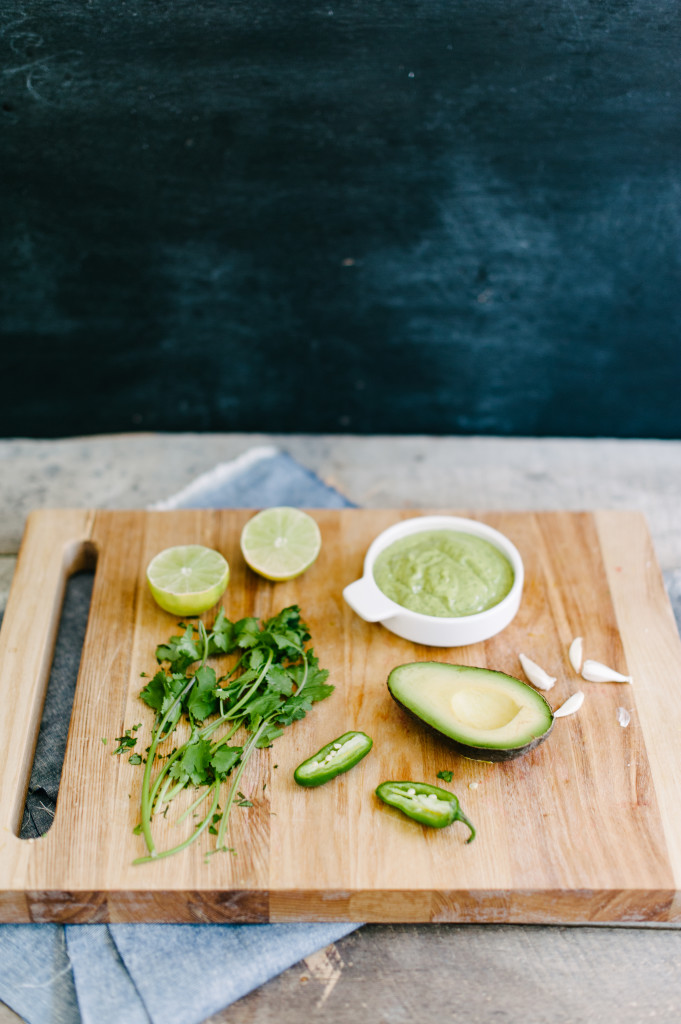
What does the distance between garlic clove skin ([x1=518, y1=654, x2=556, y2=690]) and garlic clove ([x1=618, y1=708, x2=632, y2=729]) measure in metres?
0.12

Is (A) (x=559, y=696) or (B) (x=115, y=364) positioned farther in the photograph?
(B) (x=115, y=364)

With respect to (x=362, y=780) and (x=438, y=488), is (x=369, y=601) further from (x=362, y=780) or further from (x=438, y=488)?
(x=438, y=488)

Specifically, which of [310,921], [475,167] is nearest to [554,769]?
[310,921]

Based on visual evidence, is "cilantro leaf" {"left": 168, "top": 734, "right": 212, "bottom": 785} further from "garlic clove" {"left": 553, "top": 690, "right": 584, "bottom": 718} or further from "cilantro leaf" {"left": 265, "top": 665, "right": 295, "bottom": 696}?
"garlic clove" {"left": 553, "top": 690, "right": 584, "bottom": 718}

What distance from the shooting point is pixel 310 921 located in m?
1.30

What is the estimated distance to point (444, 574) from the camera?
5.12 feet

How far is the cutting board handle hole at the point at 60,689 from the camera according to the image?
1445mm

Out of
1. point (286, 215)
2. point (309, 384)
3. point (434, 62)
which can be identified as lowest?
point (309, 384)

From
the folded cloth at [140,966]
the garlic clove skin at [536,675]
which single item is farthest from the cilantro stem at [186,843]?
the garlic clove skin at [536,675]

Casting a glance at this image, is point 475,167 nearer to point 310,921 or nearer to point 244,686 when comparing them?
point 244,686

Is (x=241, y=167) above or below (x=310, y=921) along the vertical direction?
above

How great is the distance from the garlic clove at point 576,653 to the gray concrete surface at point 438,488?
345 millimetres

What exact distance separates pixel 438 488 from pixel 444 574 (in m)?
0.59

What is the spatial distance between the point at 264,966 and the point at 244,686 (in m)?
0.41
